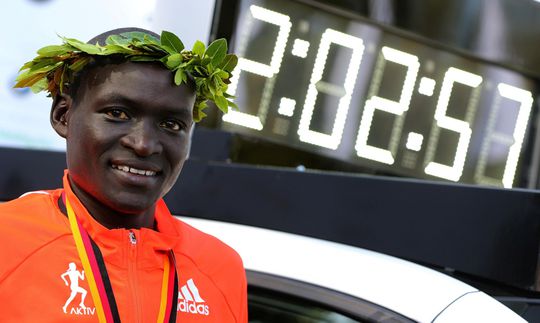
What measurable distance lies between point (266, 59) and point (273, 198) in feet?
4.91

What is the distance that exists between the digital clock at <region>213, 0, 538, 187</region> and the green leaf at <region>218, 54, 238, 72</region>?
9.20 ft

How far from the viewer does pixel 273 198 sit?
3447mm

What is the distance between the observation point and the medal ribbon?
1.63 m

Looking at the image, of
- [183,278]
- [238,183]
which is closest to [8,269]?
[183,278]

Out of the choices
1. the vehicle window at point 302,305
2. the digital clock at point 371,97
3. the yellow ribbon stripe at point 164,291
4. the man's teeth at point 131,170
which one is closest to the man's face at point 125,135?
the man's teeth at point 131,170

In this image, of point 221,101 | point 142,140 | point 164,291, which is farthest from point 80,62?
point 164,291

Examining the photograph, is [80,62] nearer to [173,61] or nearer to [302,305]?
[173,61]

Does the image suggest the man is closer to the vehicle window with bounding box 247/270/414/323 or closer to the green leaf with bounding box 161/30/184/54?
the green leaf with bounding box 161/30/184/54

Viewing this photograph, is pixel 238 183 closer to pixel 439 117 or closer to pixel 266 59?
pixel 266 59

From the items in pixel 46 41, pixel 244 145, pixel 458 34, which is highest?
pixel 458 34

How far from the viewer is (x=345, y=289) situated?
2.38 metres

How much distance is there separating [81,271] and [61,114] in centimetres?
28

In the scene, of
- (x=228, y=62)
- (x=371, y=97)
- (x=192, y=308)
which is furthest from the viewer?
(x=371, y=97)

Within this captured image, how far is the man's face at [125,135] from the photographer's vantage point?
1675mm
